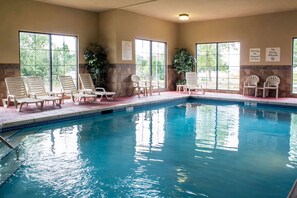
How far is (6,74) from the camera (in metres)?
8.11

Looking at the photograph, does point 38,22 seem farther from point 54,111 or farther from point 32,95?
point 54,111

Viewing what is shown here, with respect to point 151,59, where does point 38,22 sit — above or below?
above

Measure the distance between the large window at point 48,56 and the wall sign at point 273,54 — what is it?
22.1ft

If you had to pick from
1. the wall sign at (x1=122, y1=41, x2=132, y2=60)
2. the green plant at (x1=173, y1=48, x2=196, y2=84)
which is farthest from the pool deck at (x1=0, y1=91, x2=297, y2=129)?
the green plant at (x1=173, y1=48, x2=196, y2=84)

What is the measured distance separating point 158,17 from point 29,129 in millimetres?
7107

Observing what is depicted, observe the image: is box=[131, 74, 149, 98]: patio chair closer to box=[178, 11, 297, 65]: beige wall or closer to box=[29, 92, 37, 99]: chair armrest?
box=[178, 11, 297, 65]: beige wall

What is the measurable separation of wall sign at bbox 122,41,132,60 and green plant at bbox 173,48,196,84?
2628mm

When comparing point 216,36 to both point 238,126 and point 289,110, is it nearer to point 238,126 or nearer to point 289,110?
point 289,110

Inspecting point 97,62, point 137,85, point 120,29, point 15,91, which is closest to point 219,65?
point 137,85

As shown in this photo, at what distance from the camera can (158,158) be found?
168 inches

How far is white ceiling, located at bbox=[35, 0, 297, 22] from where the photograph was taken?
8719 millimetres

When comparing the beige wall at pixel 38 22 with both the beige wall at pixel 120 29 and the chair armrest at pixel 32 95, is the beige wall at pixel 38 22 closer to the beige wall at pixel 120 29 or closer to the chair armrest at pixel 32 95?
the beige wall at pixel 120 29

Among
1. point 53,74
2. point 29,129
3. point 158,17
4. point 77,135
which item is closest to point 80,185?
point 77,135

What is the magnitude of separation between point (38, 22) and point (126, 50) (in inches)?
118
